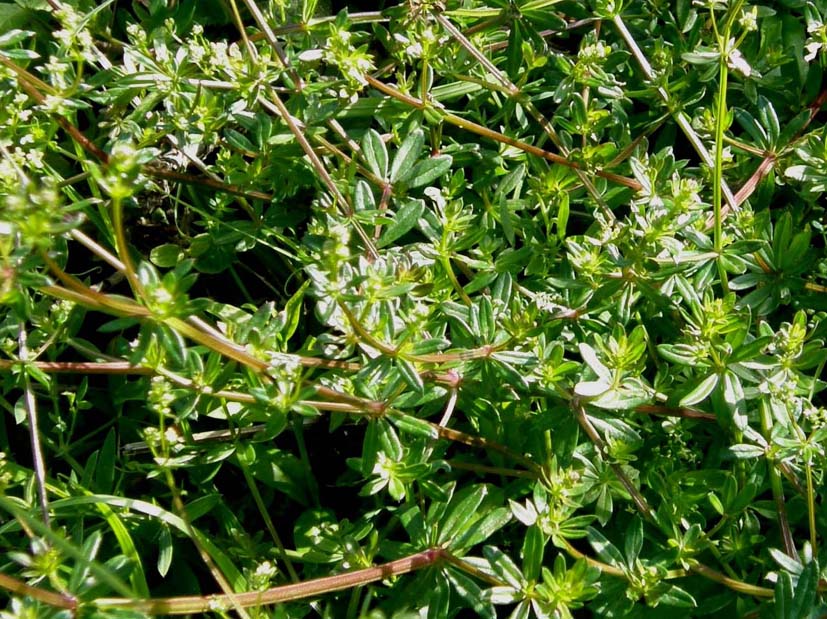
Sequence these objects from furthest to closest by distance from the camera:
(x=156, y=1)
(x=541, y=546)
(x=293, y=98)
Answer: (x=156, y=1) < (x=293, y=98) < (x=541, y=546)

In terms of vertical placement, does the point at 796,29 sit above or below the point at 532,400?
above

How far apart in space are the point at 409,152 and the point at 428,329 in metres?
0.56

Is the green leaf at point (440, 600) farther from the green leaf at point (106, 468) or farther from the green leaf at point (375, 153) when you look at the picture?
the green leaf at point (375, 153)

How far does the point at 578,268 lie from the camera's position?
2.42m

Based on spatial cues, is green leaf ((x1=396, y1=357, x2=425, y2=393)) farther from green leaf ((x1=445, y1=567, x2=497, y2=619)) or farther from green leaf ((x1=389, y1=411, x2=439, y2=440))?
green leaf ((x1=445, y1=567, x2=497, y2=619))

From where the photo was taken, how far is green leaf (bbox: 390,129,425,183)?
102 inches

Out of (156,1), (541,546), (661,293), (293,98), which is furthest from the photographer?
(156,1)

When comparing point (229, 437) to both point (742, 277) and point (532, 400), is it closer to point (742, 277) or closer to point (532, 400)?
point (532, 400)

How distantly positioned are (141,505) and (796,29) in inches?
101

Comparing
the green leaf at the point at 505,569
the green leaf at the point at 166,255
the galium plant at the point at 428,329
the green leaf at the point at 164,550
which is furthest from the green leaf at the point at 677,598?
the green leaf at the point at 166,255

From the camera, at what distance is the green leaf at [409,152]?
2582 millimetres

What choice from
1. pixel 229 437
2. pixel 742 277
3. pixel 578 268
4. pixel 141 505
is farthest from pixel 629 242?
pixel 141 505

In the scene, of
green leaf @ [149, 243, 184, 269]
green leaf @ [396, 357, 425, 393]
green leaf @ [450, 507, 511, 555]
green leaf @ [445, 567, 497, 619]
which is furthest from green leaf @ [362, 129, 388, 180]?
green leaf @ [445, 567, 497, 619]

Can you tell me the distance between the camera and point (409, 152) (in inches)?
102
